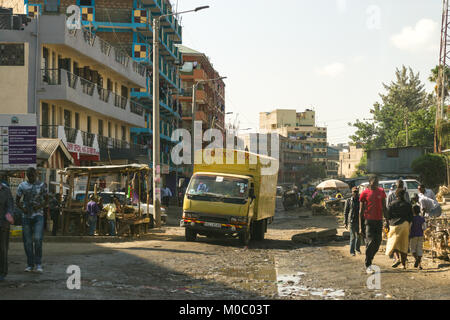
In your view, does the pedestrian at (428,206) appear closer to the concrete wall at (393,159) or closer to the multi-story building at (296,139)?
the concrete wall at (393,159)

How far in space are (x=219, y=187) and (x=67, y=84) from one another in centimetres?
1636

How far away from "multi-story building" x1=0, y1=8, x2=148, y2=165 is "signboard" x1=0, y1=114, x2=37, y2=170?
1239 cm

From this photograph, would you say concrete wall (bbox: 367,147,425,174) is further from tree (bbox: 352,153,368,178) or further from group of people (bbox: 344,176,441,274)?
group of people (bbox: 344,176,441,274)

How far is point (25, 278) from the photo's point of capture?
36.8ft

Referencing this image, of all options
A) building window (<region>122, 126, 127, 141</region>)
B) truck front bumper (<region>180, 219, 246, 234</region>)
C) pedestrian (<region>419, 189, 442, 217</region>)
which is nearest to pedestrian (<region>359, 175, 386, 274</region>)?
pedestrian (<region>419, 189, 442, 217</region>)

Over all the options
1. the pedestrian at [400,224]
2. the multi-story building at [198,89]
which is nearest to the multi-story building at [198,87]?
the multi-story building at [198,89]

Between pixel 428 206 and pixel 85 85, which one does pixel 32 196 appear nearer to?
pixel 428 206

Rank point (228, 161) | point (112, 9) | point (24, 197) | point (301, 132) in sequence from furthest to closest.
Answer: point (301, 132), point (112, 9), point (228, 161), point (24, 197)

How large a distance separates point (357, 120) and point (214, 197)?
273 feet

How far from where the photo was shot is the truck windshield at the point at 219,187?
20.6m

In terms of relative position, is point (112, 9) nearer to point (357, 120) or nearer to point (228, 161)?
point (228, 161)

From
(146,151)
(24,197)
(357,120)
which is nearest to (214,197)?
(24,197)

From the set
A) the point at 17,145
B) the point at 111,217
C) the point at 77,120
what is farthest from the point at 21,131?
the point at 77,120

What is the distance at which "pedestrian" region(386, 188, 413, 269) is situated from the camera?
45.2ft
